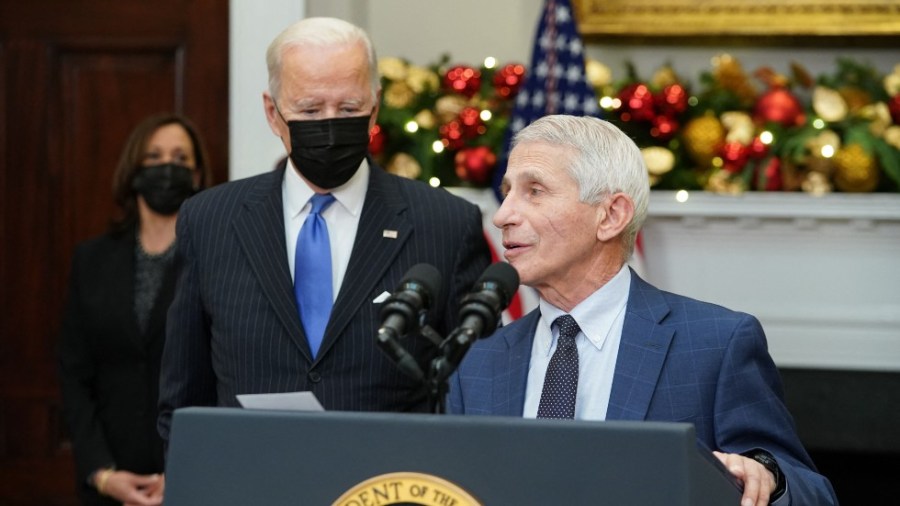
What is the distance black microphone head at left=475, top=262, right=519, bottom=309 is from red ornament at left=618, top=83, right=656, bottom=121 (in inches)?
134

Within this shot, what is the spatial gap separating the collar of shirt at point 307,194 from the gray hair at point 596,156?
1.77ft

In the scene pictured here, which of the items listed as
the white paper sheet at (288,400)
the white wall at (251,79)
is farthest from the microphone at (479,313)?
the white wall at (251,79)

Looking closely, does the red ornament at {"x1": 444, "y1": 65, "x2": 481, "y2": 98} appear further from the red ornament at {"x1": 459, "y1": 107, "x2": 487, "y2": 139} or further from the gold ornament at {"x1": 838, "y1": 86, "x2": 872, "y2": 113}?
the gold ornament at {"x1": 838, "y1": 86, "x2": 872, "y2": 113}

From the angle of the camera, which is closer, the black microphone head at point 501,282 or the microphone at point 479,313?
the microphone at point 479,313

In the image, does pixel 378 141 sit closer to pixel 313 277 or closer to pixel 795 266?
A: pixel 795 266

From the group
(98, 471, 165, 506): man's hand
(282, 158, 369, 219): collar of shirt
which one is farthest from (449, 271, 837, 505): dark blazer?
(98, 471, 165, 506): man's hand

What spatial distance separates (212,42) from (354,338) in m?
3.35

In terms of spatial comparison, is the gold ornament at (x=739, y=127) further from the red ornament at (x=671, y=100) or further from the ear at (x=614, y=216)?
the ear at (x=614, y=216)

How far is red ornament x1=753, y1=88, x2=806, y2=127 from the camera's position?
5277 mm

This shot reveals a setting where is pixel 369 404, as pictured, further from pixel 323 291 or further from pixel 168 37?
pixel 168 37

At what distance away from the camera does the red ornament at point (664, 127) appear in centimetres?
524

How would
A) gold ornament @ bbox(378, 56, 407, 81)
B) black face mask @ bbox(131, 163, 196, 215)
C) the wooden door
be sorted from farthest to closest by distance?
the wooden door
gold ornament @ bbox(378, 56, 407, 81)
black face mask @ bbox(131, 163, 196, 215)

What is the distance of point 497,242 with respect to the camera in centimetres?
539

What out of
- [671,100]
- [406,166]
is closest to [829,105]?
[671,100]
